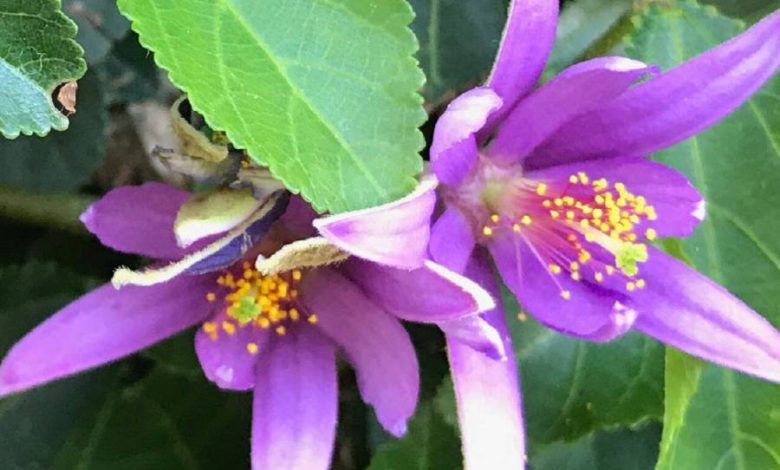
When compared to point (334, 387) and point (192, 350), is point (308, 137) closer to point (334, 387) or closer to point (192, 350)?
point (334, 387)

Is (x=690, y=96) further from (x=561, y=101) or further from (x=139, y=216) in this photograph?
(x=139, y=216)

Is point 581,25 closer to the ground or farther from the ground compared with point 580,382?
farther from the ground

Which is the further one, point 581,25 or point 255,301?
point 581,25

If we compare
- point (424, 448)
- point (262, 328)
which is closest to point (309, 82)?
point (262, 328)

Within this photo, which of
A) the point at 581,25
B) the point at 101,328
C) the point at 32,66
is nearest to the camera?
the point at 32,66

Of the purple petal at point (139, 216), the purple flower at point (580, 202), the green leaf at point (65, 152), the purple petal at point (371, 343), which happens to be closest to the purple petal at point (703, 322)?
the purple flower at point (580, 202)

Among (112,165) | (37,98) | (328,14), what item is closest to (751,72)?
(328,14)
